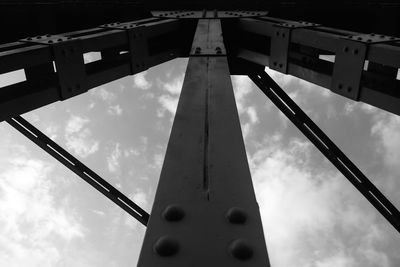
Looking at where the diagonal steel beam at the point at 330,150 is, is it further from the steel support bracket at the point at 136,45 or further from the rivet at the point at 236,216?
the rivet at the point at 236,216

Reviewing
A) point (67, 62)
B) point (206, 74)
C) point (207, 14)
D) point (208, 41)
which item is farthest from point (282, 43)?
point (67, 62)

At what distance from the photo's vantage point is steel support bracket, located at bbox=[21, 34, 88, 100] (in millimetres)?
3635

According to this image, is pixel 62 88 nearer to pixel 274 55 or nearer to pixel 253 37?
pixel 274 55

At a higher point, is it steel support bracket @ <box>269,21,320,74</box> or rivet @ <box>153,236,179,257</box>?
steel support bracket @ <box>269,21,320,74</box>

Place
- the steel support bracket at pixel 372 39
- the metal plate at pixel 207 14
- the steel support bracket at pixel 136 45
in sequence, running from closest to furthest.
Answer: the steel support bracket at pixel 372 39, the steel support bracket at pixel 136 45, the metal plate at pixel 207 14

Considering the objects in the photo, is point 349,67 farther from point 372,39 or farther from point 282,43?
point 282,43

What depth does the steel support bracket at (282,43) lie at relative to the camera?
453 centimetres

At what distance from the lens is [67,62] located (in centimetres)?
372

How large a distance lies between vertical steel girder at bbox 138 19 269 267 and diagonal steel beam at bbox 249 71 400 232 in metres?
3.72

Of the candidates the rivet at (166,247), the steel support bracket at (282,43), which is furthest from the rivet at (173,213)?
the steel support bracket at (282,43)

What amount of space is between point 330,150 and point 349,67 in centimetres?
241

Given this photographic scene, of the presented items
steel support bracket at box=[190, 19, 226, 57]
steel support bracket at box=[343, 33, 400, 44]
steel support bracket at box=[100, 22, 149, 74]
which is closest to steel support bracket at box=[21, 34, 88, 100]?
steel support bracket at box=[100, 22, 149, 74]

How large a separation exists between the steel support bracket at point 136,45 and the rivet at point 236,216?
3318 millimetres

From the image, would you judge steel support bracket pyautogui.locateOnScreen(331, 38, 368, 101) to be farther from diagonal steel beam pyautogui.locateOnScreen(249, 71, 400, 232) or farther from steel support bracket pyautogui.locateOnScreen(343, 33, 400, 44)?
diagonal steel beam pyautogui.locateOnScreen(249, 71, 400, 232)
